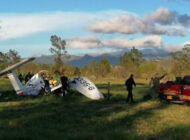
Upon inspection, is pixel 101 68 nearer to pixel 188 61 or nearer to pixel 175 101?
pixel 188 61

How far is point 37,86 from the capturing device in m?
22.7

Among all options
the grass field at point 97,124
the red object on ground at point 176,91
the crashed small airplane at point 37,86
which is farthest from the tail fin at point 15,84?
the red object on ground at point 176,91

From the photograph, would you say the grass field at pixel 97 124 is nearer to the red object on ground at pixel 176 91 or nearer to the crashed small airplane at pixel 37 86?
the red object on ground at pixel 176 91

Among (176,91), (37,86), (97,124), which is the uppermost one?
(37,86)

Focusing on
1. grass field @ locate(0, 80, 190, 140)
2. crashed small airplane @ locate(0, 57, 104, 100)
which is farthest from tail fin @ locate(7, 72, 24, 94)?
grass field @ locate(0, 80, 190, 140)

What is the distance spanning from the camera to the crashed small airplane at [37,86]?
21359mm

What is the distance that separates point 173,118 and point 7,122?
6.63 m

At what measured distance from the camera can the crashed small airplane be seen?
70.1 ft

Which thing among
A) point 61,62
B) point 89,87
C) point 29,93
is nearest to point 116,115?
point 89,87

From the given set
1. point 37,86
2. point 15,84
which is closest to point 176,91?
point 37,86

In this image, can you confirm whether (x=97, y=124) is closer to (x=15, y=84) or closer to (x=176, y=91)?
(x=176, y=91)

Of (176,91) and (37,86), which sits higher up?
(37,86)

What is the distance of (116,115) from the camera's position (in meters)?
14.0

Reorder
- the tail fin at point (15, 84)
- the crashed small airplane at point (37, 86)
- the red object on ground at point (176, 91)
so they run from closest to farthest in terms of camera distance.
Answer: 1. the red object on ground at point (176, 91)
2. the crashed small airplane at point (37, 86)
3. the tail fin at point (15, 84)
